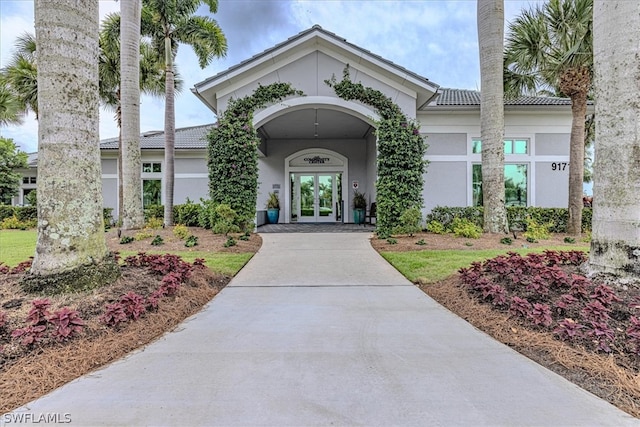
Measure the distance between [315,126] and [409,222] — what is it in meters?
7.23

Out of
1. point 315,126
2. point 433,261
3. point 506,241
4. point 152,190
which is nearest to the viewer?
point 433,261

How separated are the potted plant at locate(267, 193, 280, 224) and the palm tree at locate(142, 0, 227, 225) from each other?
18.7 ft

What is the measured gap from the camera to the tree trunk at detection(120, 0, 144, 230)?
1113 centimetres

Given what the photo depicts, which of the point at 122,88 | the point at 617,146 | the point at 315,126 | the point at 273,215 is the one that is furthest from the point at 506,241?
the point at 122,88

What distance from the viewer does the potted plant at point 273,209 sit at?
17656mm

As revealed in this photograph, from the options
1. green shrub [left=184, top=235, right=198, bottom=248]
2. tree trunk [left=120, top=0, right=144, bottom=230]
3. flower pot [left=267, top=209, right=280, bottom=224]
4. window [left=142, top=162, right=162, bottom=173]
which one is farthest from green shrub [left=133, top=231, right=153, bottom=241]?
window [left=142, top=162, right=162, bottom=173]

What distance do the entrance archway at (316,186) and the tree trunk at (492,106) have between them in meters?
8.69

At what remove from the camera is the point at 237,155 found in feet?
35.4

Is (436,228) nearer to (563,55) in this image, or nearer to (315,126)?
(563,55)

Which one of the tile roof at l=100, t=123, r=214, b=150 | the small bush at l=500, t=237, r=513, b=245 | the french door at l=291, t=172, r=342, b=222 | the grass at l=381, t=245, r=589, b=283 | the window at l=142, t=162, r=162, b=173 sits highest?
the tile roof at l=100, t=123, r=214, b=150

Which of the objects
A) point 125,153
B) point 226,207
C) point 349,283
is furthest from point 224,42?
point 349,283

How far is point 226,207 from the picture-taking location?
1027cm

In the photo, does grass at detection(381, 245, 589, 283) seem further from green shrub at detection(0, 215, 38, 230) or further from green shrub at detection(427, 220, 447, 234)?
green shrub at detection(0, 215, 38, 230)

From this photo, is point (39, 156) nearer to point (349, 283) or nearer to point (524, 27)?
point (349, 283)
